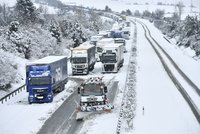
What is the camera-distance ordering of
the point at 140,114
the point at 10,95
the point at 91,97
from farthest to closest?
the point at 10,95, the point at 140,114, the point at 91,97

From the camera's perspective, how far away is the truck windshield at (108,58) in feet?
197

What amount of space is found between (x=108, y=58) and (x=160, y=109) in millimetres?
23926

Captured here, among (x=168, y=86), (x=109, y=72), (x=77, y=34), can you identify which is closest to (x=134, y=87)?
(x=168, y=86)

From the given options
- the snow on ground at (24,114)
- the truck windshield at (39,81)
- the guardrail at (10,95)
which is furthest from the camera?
the guardrail at (10,95)

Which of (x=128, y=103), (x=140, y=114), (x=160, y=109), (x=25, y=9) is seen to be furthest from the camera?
(x=25, y=9)

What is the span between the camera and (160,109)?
37.0m

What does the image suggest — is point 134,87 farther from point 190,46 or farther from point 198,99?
point 190,46

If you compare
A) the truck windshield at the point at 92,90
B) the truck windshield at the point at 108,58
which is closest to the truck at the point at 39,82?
the truck windshield at the point at 92,90

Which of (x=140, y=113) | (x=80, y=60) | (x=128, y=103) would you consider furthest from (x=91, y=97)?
(x=80, y=60)

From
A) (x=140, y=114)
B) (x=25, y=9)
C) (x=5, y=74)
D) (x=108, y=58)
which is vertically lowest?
(x=140, y=114)

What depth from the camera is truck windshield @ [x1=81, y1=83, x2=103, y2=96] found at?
3450 cm

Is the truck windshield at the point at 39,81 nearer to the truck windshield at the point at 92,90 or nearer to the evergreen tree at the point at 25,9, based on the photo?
the truck windshield at the point at 92,90

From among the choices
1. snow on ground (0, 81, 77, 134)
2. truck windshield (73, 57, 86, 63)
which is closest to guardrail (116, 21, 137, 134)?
snow on ground (0, 81, 77, 134)

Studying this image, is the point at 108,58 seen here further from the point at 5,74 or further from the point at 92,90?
the point at 92,90
